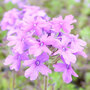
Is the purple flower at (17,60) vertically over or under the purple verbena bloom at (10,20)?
under

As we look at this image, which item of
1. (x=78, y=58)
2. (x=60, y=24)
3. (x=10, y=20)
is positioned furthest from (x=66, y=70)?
(x=78, y=58)

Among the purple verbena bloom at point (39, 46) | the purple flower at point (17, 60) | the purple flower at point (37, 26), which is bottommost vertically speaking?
the purple flower at point (17, 60)

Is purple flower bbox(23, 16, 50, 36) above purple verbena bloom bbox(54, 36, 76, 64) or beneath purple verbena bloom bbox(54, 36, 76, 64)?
above

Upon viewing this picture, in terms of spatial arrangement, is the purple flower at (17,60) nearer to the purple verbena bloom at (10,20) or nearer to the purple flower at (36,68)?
the purple flower at (36,68)

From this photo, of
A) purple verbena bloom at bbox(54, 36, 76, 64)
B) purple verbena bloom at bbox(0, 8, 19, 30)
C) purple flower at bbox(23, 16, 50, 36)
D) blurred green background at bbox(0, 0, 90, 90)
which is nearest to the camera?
purple verbena bloom at bbox(54, 36, 76, 64)

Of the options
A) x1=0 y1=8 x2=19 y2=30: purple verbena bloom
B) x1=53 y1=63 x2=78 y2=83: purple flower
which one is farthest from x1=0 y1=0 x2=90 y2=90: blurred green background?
x1=53 y1=63 x2=78 y2=83: purple flower

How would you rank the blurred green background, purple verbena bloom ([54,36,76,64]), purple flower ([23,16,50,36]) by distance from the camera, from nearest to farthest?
purple verbena bloom ([54,36,76,64]), purple flower ([23,16,50,36]), the blurred green background

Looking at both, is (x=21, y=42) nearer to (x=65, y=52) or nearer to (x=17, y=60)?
(x=17, y=60)

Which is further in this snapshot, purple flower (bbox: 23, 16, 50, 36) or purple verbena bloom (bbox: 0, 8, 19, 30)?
purple verbena bloom (bbox: 0, 8, 19, 30)

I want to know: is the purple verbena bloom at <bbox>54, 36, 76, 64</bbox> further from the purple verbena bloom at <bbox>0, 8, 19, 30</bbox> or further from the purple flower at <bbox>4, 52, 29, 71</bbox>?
the purple verbena bloom at <bbox>0, 8, 19, 30</bbox>

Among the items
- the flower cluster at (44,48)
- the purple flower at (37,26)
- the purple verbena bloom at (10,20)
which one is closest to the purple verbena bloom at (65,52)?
the flower cluster at (44,48)

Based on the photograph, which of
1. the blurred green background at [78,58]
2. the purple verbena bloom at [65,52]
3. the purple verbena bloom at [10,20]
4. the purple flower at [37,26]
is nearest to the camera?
the purple verbena bloom at [65,52]

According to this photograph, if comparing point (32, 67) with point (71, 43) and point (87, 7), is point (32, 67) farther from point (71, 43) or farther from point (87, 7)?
point (87, 7)
